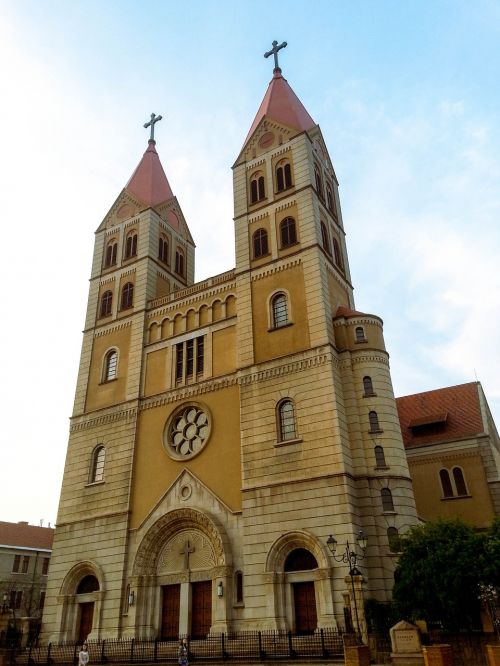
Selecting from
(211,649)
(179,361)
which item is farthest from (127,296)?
(211,649)

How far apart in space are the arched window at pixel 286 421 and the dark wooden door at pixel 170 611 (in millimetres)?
8706

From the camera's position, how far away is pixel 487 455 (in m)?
33.2

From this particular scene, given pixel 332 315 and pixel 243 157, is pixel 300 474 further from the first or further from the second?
pixel 243 157

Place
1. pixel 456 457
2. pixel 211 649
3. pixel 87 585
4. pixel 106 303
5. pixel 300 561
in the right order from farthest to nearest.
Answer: pixel 106 303 → pixel 456 457 → pixel 87 585 → pixel 300 561 → pixel 211 649

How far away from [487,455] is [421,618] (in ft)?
54.4

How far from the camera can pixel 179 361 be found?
31641 millimetres

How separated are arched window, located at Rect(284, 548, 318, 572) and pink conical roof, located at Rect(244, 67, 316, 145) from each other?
80.3 feet

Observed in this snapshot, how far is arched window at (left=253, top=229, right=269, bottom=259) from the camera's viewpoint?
104ft

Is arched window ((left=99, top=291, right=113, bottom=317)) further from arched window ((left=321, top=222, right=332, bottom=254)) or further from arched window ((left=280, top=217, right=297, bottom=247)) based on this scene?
arched window ((left=321, top=222, right=332, bottom=254))

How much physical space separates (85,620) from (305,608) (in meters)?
12.2

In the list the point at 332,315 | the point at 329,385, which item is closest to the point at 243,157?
the point at 332,315

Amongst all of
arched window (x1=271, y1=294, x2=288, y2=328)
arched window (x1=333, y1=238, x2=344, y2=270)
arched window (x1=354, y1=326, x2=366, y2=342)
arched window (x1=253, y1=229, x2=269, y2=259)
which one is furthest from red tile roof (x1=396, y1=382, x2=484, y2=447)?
arched window (x1=253, y1=229, x2=269, y2=259)

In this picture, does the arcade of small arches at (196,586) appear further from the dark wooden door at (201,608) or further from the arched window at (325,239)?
Answer: the arched window at (325,239)

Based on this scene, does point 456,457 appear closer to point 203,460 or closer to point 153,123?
point 203,460
